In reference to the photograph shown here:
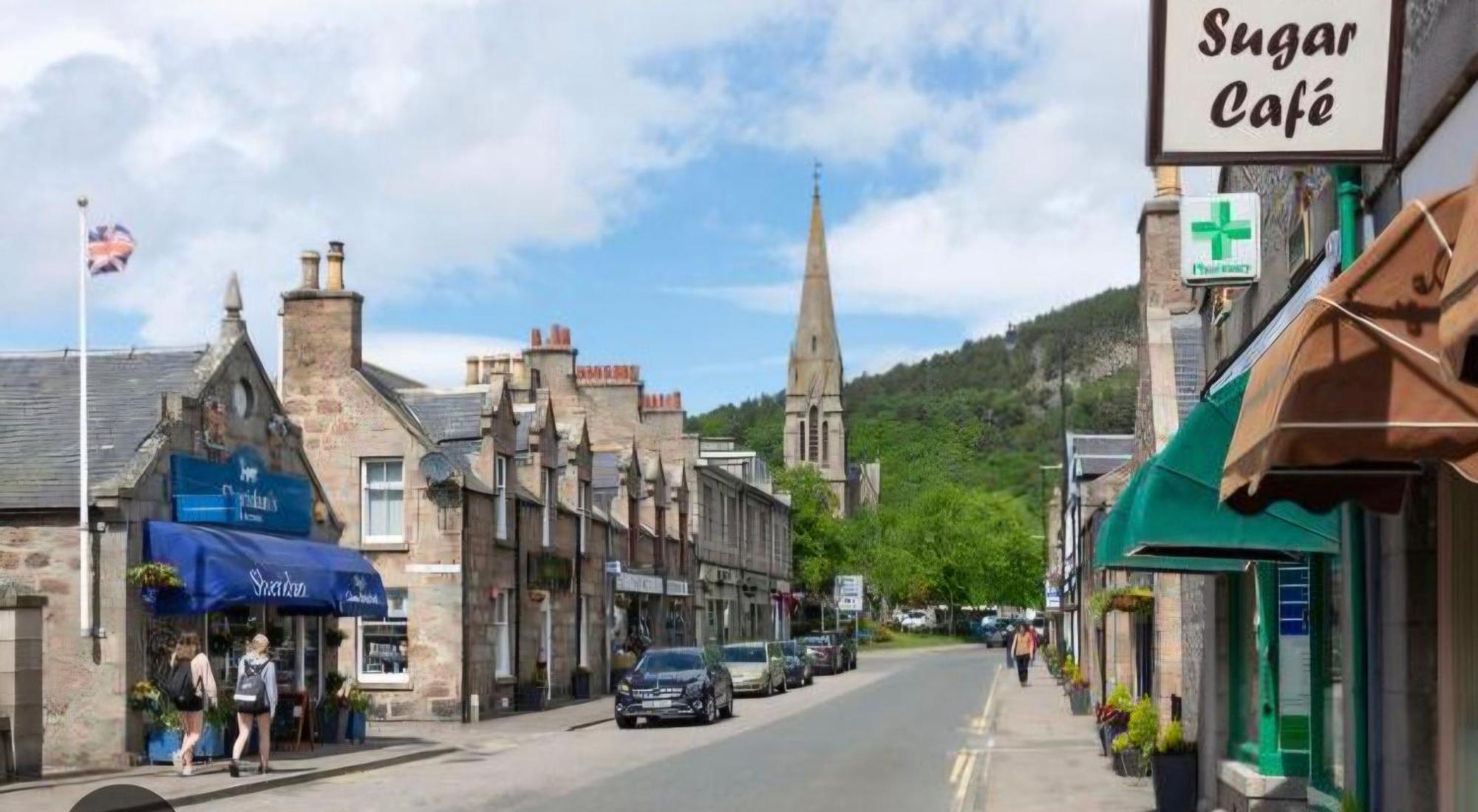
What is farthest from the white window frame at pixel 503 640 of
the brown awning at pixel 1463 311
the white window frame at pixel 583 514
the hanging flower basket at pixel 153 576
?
the brown awning at pixel 1463 311

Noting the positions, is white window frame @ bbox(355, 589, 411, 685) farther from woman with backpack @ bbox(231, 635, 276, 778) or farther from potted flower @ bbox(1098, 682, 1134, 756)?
potted flower @ bbox(1098, 682, 1134, 756)

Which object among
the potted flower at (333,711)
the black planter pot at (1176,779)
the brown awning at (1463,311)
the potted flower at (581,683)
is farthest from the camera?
the potted flower at (581,683)

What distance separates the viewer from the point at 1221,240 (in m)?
13.7

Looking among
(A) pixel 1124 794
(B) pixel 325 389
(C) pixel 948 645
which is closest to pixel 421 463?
(B) pixel 325 389

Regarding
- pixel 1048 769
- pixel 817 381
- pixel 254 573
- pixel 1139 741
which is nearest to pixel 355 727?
pixel 254 573

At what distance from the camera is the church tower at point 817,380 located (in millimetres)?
131000

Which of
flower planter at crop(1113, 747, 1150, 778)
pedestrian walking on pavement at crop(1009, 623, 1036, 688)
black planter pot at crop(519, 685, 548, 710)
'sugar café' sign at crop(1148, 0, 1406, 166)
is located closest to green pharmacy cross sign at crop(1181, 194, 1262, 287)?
'sugar café' sign at crop(1148, 0, 1406, 166)

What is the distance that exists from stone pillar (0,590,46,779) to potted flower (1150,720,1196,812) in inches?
519

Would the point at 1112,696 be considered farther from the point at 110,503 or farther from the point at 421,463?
the point at 421,463

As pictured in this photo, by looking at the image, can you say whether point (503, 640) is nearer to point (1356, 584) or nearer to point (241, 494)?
point (241, 494)

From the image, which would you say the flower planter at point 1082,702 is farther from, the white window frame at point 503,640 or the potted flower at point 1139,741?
the potted flower at point 1139,741

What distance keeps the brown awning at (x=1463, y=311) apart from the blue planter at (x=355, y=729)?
25213 mm

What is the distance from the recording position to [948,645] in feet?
342

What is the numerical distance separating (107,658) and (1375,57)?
63.1 feet
